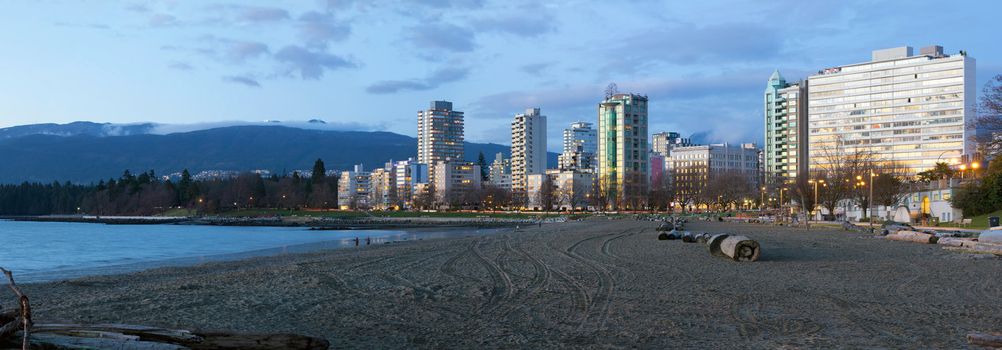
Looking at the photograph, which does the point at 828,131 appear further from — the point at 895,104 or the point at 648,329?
the point at 648,329

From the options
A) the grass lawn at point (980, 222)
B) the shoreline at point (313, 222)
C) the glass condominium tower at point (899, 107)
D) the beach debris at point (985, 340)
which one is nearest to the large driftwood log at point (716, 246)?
the beach debris at point (985, 340)

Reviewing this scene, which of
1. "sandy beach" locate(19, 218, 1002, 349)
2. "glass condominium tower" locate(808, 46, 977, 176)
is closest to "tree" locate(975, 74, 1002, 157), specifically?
"sandy beach" locate(19, 218, 1002, 349)

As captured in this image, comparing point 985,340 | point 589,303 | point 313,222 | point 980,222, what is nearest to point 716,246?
point 589,303

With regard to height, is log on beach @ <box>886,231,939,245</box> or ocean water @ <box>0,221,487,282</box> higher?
log on beach @ <box>886,231,939,245</box>

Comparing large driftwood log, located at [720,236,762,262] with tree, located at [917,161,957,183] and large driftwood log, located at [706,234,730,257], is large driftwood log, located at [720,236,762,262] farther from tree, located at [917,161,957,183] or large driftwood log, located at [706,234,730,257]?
tree, located at [917,161,957,183]

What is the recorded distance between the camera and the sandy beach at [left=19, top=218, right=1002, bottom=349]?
34.8ft

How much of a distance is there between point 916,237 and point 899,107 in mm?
153854

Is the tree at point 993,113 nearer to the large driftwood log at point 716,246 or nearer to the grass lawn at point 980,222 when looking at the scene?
the grass lawn at point 980,222

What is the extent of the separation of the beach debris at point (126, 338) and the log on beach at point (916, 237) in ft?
108

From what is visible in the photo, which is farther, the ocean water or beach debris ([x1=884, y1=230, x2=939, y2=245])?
the ocean water

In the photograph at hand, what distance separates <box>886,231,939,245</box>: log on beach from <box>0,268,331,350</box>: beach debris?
32862 millimetres

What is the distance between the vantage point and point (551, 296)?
15234 millimetres

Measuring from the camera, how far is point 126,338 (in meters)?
7.46

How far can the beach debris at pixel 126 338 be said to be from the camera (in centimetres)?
722
